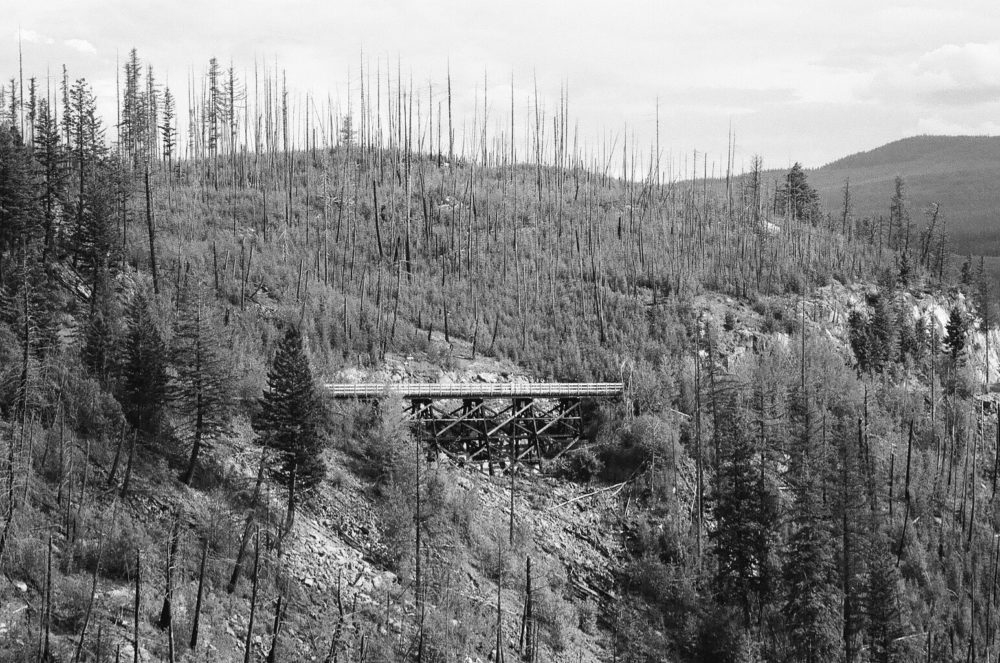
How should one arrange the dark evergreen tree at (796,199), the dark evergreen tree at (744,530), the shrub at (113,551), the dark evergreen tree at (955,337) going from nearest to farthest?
1. the shrub at (113,551)
2. the dark evergreen tree at (744,530)
3. the dark evergreen tree at (955,337)
4. the dark evergreen tree at (796,199)

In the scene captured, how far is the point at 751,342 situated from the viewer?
70.3 metres

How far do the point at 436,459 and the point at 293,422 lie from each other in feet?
36.8

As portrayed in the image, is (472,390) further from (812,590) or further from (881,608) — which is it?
(881,608)

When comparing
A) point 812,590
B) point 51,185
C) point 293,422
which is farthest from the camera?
point 51,185

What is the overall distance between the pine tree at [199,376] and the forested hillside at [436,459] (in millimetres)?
147

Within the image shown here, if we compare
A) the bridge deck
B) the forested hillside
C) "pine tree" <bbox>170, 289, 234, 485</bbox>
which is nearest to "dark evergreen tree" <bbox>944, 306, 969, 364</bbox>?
the forested hillside

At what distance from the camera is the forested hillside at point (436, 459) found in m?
32.4

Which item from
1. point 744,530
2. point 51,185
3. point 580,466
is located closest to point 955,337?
point 580,466

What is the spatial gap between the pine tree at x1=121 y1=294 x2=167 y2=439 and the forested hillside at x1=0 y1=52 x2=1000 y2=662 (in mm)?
124

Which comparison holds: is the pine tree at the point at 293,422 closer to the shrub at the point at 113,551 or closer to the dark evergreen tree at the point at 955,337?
the shrub at the point at 113,551

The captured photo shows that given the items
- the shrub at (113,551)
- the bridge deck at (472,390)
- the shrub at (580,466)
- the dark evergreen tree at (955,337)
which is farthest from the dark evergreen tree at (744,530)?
the dark evergreen tree at (955,337)

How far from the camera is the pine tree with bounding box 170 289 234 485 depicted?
36.2 meters

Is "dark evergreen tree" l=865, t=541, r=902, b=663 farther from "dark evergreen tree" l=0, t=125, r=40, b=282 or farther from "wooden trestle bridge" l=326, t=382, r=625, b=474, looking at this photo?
"dark evergreen tree" l=0, t=125, r=40, b=282

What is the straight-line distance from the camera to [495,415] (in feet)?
162
